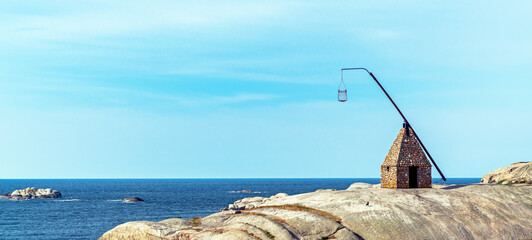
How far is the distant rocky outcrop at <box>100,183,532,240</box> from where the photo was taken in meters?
28.4

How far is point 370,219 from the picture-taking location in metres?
30.1

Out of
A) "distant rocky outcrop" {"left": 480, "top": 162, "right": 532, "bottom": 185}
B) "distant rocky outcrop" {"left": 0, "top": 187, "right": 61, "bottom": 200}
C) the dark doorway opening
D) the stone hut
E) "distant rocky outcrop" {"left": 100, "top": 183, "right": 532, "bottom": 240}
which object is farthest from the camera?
"distant rocky outcrop" {"left": 0, "top": 187, "right": 61, "bottom": 200}

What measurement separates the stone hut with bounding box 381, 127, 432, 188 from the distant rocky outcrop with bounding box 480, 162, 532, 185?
17.1 m

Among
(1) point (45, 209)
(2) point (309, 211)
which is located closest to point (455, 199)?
(2) point (309, 211)

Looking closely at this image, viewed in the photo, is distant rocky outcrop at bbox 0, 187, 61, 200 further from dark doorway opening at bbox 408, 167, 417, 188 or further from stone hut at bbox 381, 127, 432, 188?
dark doorway opening at bbox 408, 167, 417, 188

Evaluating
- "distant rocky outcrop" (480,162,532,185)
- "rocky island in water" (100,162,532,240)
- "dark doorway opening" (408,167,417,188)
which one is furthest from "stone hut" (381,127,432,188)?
"distant rocky outcrop" (480,162,532,185)

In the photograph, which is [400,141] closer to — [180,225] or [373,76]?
[373,76]

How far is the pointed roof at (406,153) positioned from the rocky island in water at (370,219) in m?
2.14

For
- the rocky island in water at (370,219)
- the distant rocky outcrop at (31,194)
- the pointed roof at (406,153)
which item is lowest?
the distant rocky outcrop at (31,194)

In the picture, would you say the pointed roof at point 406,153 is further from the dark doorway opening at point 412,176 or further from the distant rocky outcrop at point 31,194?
the distant rocky outcrop at point 31,194

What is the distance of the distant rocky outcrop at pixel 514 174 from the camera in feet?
167

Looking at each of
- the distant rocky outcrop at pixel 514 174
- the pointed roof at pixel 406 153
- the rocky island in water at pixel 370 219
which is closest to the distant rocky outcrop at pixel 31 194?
the distant rocky outcrop at pixel 514 174

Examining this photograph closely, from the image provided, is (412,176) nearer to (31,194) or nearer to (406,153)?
(406,153)

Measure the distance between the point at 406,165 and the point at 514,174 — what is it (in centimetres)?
2179
